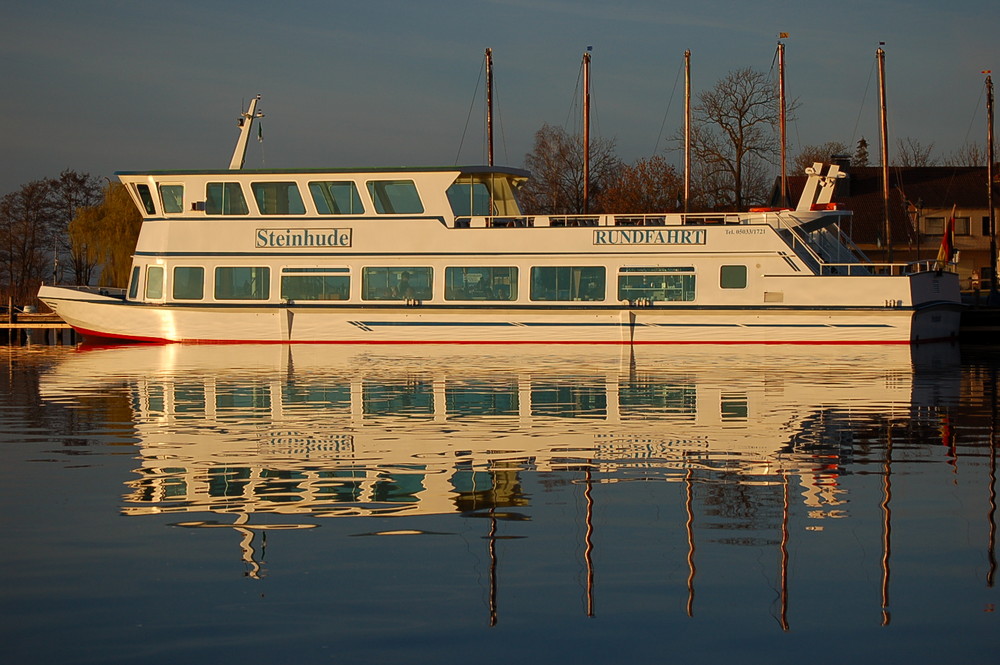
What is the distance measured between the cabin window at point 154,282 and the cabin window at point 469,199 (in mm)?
8631

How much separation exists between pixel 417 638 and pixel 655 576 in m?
Answer: 1.61

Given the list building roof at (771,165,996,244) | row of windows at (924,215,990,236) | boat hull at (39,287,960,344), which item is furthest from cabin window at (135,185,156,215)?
row of windows at (924,215,990,236)

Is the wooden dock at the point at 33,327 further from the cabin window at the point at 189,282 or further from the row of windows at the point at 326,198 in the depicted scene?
the row of windows at the point at 326,198

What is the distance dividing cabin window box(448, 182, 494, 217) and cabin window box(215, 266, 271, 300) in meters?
5.80

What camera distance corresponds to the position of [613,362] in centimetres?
2534

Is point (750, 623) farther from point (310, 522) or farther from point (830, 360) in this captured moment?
point (830, 360)

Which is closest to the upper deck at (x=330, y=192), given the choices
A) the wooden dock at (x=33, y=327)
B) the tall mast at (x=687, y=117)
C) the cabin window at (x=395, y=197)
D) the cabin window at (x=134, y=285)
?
the cabin window at (x=395, y=197)

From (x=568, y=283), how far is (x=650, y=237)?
8.29 feet

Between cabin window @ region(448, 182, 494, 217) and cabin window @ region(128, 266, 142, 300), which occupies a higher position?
cabin window @ region(448, 182, 494, 217)

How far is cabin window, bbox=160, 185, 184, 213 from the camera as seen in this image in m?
33.8

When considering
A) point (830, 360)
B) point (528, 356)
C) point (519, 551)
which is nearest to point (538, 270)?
point (528, 356)

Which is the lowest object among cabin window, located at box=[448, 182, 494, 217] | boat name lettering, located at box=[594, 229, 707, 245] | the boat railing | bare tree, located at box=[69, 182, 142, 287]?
the boat railing

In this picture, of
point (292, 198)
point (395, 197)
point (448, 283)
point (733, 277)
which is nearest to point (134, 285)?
point (292, 198)

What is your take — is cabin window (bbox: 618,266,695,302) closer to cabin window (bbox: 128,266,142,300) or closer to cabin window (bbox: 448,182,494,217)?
cabin window (bbox: 448,182,494,217)
